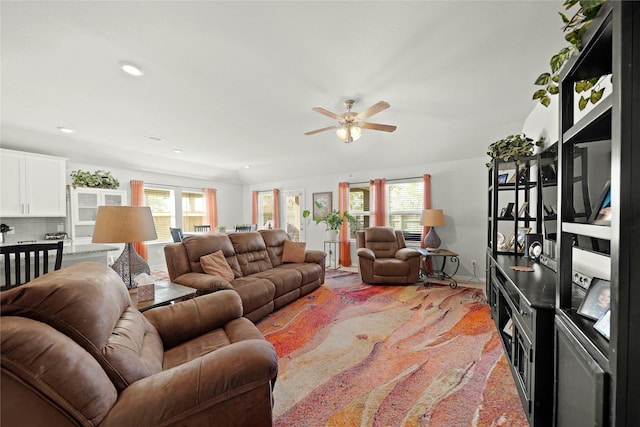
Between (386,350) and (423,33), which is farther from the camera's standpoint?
(386,350)

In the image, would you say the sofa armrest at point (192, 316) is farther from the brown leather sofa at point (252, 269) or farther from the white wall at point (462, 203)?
the white wall at point (462, 203)

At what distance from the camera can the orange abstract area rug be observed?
1.61 m

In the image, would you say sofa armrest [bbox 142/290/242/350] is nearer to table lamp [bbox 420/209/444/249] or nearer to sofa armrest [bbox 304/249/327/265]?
sofa armrest [bbox 304/249/327/265]

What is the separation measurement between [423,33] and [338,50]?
65 centimetres

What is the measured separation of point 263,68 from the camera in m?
2.38

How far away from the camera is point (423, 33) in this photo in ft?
6.32

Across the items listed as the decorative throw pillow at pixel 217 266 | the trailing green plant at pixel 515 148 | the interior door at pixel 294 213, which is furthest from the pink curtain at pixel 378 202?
the decorative throw pillow at pixel 217 266

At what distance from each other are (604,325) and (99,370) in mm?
1887

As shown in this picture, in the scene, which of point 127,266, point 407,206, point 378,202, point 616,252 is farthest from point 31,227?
point 407,206

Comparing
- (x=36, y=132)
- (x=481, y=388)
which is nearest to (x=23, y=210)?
(x=36, y=132)

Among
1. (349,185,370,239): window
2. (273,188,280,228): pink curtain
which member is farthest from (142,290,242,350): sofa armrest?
(273,188,280,228): pink curtain

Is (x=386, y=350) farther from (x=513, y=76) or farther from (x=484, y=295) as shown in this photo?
(x=513, y=76)

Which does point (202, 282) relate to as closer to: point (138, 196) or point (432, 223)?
point (432, 223)

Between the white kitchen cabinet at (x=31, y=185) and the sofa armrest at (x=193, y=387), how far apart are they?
4.90 metres
